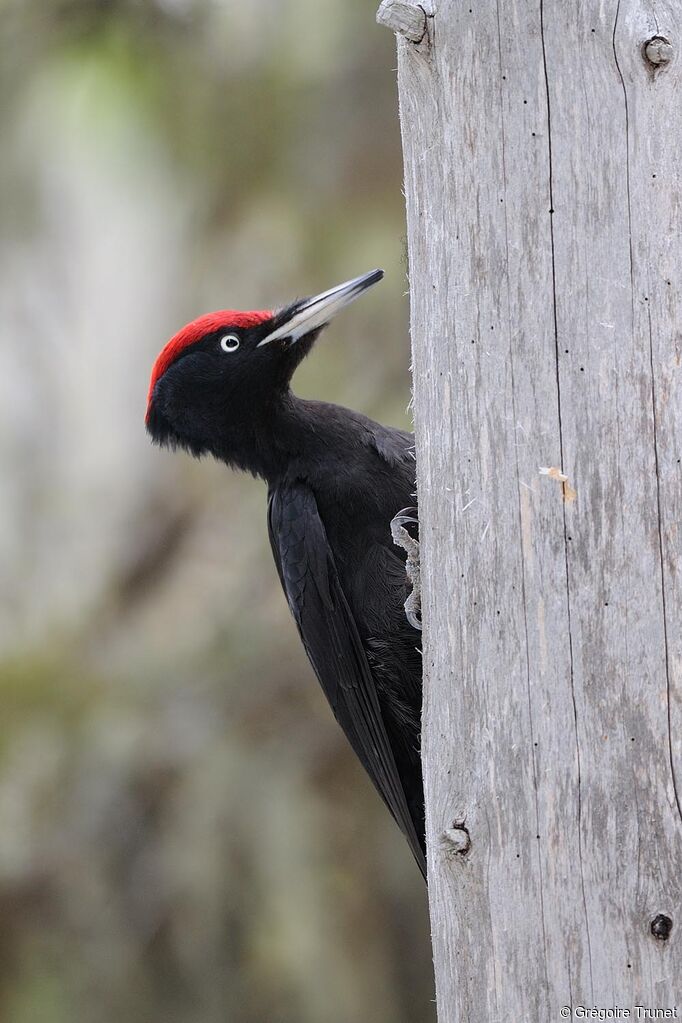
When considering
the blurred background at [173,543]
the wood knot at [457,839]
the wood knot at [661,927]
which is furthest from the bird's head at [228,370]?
the blurred background at [173,543]

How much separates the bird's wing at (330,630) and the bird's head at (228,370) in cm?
31

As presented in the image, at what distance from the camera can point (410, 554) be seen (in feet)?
9.77

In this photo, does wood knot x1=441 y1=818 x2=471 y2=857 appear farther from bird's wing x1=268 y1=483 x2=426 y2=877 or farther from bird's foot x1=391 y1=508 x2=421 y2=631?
bird's wing x1=268 y1=483 x2=426 y2=877

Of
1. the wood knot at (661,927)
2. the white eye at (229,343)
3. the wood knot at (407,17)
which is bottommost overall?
the wood knot at (661,927)

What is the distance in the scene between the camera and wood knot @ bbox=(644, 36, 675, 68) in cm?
216

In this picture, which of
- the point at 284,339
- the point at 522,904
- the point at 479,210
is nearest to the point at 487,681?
the point at 522,904

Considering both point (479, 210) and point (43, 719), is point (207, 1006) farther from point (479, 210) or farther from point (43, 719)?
point (479, 210)

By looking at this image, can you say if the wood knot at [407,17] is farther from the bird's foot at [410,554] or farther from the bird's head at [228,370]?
the bird's head at [228,370]

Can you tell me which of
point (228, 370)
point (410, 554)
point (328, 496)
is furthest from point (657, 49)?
point (228, 370)

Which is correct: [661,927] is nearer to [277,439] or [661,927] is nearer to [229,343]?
[277,439]

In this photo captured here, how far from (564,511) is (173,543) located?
4940 mm

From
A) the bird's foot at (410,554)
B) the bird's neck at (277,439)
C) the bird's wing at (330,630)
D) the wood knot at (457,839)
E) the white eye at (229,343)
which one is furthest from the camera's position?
the white eye at (229,343)

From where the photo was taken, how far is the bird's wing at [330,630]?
3.38 m

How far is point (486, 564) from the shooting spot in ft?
7.32
